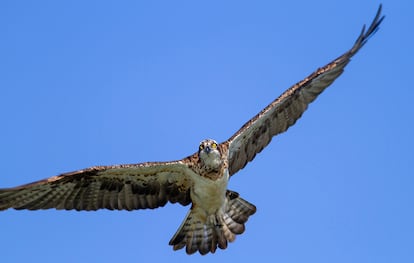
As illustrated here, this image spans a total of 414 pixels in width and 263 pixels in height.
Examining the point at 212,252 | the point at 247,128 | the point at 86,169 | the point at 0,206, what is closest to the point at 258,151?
the point at 247,128

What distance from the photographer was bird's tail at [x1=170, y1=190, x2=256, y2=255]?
18.9 metres

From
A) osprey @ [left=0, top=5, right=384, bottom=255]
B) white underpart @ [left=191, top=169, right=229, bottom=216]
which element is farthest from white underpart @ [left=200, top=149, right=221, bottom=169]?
white underpart @ [left=191, top=169, right=229, bottom=216]

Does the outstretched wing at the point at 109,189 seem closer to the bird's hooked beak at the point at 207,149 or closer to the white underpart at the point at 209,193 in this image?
the white underpart at the point at 209,193

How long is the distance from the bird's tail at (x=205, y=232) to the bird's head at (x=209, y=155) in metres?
1.29

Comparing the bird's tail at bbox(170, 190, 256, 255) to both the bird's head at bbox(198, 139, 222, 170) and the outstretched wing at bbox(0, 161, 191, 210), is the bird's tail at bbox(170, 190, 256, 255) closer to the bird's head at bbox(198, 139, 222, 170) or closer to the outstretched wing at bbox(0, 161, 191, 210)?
the outstretched wing at bbox(0, 161, 191, 210)

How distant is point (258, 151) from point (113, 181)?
2.80 m

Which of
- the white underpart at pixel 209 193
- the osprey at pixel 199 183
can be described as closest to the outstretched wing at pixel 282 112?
the osprey at pixel 199 183

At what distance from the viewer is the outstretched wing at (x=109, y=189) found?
17859mm

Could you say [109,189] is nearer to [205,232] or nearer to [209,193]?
[209,193]

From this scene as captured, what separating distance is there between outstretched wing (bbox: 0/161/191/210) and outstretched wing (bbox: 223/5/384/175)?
45.4 inches

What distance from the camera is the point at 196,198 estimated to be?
18.6 metres

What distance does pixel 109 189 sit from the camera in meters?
18.6

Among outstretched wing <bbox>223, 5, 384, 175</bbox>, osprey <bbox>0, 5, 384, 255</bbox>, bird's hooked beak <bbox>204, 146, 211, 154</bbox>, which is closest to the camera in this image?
bird's hooked beak <bbox>204, 146, 211, 154</bbox>

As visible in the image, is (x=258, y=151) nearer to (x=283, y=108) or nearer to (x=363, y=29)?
(x=283, y=108)
